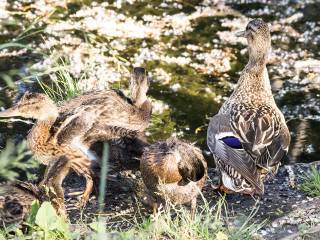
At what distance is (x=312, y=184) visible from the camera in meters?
6.39

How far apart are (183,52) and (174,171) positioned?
15.5 feet

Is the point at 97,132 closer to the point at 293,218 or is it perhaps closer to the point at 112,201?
the point at 112,201

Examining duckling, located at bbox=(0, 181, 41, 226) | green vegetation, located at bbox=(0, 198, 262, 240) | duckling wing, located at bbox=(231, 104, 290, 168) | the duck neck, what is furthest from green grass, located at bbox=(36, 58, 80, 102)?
green vegetation, located at bbox=(0, 198, 262, 240)

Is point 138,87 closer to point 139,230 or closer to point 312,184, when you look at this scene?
point 312,184

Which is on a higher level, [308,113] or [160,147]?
[160,147]

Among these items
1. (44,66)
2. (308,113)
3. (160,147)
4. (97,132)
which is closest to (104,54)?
(44,66)

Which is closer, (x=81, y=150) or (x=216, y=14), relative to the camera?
(x=81, y=150)

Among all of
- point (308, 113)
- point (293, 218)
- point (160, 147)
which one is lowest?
point (308, 113)

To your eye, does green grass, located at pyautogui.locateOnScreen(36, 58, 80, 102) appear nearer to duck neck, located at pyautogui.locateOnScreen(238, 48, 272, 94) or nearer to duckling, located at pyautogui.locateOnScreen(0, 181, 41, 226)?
duck neck, located at pyautogui.locateOnScreen(238, 48, 272, 94)

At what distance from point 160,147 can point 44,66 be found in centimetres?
399

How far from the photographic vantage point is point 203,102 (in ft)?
30.0

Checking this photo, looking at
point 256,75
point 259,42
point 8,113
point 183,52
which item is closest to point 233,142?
point 256,75

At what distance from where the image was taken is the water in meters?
8.72

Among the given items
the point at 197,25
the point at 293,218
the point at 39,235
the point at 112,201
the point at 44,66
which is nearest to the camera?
the point at 39,235
